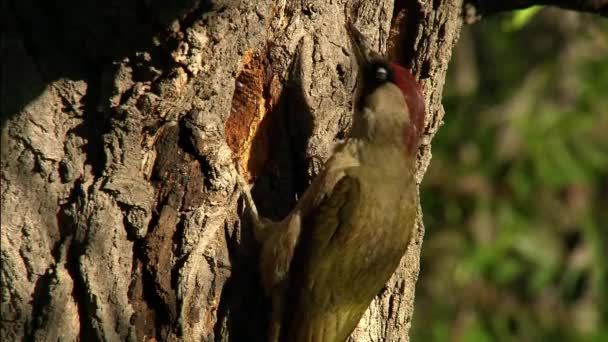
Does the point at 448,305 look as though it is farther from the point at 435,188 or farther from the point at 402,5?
the point at 402,5

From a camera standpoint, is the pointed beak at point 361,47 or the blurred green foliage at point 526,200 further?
the blurred green foliage at point 526,200

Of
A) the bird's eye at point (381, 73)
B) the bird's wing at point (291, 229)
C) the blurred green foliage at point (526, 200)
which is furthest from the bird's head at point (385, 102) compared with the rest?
the blurred green foliage at point (526, 200)

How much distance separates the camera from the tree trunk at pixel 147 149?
3.20 meters

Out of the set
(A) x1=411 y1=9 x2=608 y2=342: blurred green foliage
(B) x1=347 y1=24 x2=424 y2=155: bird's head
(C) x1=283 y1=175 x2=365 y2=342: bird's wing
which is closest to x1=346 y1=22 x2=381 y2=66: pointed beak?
(B) x1=347 y1=24 x2=424 y2=155: bird's head

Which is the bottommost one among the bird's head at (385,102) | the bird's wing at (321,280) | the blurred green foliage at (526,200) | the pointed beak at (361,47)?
the bird's wing at (321,280)

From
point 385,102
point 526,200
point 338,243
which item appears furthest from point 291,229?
point 526,200

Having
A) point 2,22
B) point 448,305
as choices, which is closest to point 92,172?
point 2,22

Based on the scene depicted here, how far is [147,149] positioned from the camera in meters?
3.42

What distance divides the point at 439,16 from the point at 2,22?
71.8 inches

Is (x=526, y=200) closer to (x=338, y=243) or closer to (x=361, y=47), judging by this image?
(x=338, y=243)

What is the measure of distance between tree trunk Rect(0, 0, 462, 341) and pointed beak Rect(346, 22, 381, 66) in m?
0.04

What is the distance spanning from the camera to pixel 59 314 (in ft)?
10.7

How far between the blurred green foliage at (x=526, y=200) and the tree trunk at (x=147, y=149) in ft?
12.5

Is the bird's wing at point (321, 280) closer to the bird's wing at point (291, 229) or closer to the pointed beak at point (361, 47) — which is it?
the bird's wing at point (291, 229)
